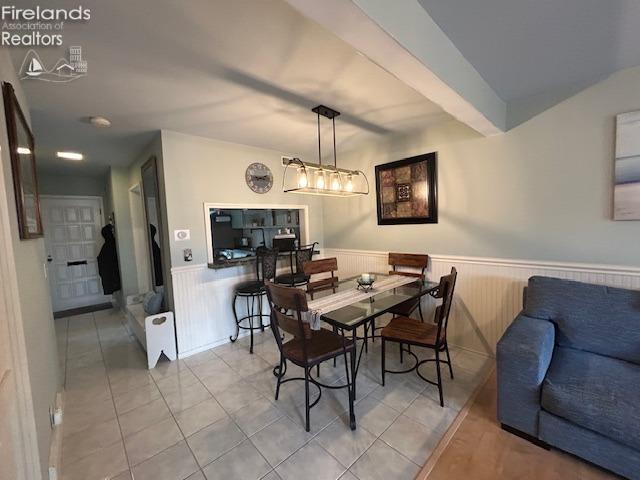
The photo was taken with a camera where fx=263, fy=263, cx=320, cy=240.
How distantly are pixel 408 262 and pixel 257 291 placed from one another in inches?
70.0

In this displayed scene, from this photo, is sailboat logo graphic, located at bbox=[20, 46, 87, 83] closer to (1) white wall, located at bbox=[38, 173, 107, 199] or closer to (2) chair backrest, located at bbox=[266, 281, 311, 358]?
(2) chair backrest, located at bbox=[266, 281, 311, 358]

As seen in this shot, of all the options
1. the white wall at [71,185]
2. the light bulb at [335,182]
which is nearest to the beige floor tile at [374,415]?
the light bulb at [335,182]

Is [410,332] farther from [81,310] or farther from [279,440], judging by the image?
[81,310]

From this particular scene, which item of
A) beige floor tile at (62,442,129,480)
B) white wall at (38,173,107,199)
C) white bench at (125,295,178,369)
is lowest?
beige floor tile at (62,442,129,480)

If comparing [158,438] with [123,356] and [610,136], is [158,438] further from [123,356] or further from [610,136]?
[610,136]

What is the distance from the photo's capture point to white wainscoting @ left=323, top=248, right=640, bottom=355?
7.04ft

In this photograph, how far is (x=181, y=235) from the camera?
2.81 metres

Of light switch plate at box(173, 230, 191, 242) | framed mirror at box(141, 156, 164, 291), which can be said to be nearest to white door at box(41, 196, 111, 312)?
framed mirror at box(141, 156, 164, 291)

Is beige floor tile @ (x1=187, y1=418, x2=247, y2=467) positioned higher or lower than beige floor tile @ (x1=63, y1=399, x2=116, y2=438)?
higher

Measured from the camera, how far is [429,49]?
53.4 inches

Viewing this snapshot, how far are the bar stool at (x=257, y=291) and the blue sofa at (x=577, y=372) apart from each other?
2152 mm

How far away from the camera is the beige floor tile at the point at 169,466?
149cm

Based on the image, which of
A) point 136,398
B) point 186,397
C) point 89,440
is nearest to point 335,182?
point 186,397

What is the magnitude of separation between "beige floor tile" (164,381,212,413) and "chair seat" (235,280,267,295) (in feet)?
3.27
